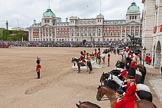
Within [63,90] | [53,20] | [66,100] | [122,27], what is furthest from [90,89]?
[53,20]

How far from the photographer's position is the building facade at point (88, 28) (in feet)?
391

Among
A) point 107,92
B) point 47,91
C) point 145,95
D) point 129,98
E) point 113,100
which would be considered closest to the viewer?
point 129,98

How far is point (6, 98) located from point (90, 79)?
7.43 metres

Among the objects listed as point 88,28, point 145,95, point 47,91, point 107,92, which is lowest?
point 47,91

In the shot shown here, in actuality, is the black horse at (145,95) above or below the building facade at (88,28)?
below

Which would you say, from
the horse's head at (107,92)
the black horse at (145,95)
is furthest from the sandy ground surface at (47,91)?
the horse's head at (107,92)

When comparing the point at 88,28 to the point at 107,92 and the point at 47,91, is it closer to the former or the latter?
the point at 47,91

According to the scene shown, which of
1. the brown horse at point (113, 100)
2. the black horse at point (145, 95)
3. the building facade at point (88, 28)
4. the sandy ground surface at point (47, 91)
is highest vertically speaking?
the building facade at point (88, 28)

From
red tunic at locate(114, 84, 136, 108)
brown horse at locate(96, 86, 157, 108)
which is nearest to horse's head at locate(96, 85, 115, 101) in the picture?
brown horse at locate(96, 86, 157, 108)

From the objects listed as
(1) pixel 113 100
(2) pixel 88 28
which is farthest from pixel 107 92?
(2) pixel 88 28

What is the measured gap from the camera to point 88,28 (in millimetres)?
128000

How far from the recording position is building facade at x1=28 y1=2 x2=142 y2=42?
4695 inches

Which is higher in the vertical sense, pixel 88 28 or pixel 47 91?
pixel 88 28

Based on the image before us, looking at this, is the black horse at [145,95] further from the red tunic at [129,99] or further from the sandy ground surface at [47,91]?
the red tunic at [129,99]
